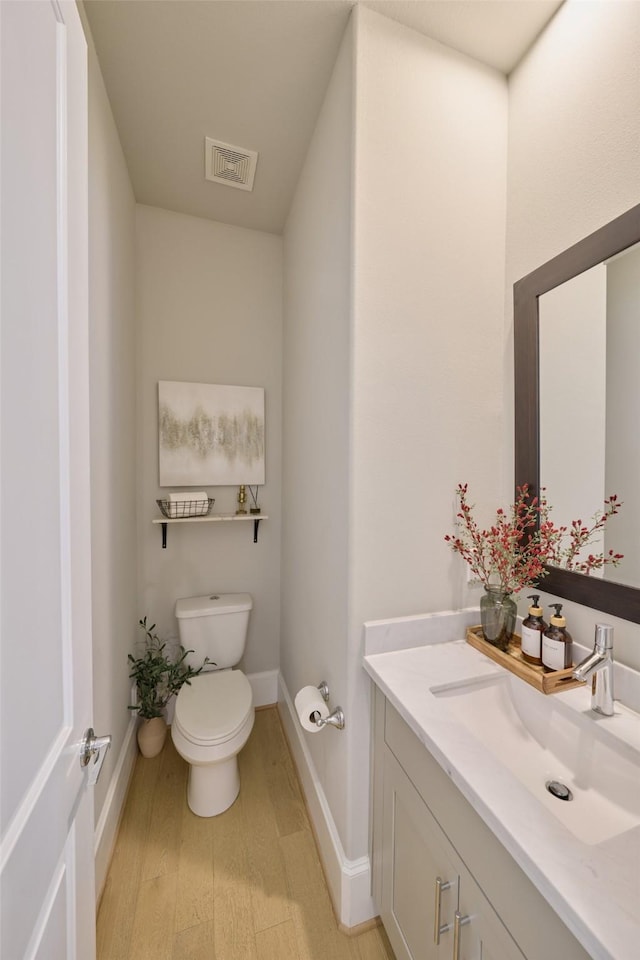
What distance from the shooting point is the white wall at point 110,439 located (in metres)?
1.18

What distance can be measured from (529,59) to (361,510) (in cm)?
148

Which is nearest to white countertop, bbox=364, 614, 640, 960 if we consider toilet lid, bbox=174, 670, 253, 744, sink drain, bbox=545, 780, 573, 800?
sink drain, bbox=545, 780, 573, 800

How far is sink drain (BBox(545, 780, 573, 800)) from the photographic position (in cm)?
77

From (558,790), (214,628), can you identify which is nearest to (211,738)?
(214,628)

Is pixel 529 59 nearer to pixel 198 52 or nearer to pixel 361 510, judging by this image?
pixel 198 52

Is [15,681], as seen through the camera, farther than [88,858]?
No

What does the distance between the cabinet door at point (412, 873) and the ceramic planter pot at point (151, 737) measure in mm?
1199

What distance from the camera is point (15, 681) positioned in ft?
1.58

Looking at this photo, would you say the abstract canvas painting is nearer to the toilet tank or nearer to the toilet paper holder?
the toilet tank

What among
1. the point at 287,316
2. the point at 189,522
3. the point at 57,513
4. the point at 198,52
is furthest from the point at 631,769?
the point at 198,52

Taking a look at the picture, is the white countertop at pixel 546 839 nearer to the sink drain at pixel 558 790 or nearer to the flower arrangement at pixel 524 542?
the sink drain at pixel 558 790

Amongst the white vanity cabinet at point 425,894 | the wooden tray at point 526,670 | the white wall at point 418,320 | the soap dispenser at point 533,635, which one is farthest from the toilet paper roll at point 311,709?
the soap dispenser at point 533,635

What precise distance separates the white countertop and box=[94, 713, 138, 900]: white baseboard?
44.1 inches

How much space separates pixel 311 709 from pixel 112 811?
893 mm
